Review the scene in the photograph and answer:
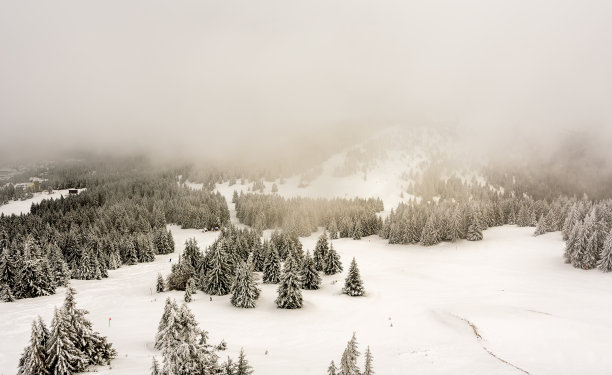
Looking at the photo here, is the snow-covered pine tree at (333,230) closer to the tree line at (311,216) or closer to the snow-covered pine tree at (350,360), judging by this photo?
the tree line at (311,216)

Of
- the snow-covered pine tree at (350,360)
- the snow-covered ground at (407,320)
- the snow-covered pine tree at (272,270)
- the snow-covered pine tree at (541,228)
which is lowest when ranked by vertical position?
the snow-covered ground at (407,320)

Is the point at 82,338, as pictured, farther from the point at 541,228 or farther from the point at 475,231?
the point at 541,228

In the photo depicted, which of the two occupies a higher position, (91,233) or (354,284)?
(91,233)

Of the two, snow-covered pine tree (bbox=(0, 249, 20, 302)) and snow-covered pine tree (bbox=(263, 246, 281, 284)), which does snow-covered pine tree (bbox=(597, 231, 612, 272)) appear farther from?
snow-covered pine tree (bbox=(0, 249, 20, 302))

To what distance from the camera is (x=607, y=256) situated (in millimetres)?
63781

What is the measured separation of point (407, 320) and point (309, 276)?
80.0 feet

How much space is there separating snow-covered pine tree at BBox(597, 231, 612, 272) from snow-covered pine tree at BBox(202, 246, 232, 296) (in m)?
73.8

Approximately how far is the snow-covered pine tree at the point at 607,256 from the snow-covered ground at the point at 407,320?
1.82m

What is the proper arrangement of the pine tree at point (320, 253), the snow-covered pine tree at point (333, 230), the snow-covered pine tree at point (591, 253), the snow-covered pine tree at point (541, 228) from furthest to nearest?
the snow-covered pine tree at point (333, 230), the snow-covered pine tree at point (541, 228), the pine tree at point (320, 253), the snow-covered pine tree at point (591, 253)

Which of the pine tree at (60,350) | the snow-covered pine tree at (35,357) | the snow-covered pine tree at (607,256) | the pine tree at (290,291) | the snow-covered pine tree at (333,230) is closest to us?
the snow-covered pine tree at (35,357)

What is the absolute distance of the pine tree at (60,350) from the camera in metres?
23.5

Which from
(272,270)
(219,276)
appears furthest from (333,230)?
(219,276)

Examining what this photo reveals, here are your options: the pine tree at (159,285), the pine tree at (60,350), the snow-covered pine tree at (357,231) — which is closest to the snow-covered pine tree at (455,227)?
the snow-covered pine tree at (357,231)

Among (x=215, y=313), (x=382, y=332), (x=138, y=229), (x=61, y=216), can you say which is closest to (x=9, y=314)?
(x=215, y=313)
